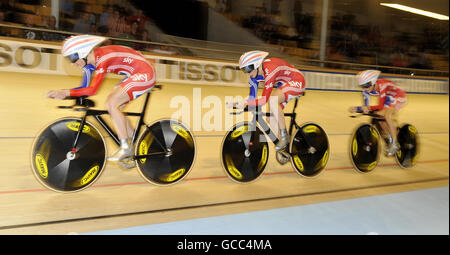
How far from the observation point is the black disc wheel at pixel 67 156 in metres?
2.50

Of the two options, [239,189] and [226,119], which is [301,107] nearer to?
[226,119]

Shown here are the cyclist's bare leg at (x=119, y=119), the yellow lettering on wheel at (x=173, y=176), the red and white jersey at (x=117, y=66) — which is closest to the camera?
the red and white jersey at (x=117, y=66)

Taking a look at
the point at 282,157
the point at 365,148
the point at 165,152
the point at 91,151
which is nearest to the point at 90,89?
the point at 91,151

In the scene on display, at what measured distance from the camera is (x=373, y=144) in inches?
155

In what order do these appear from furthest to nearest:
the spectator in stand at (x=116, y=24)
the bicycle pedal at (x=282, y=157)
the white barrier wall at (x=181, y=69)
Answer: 1. the spectator in stand at (x=116, y=24)
2. the white barrier wall at (x=181, y=69)
3. the bicycle pedal at (x=282, y=157)

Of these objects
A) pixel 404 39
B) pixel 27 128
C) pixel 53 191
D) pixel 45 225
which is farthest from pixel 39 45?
pixel 404 39

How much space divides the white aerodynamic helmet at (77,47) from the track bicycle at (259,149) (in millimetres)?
1111

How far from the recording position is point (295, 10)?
287 inches

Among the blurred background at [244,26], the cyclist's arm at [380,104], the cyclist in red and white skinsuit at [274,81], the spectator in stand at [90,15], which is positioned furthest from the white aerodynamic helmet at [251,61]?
the spectator in stand at [90,15]

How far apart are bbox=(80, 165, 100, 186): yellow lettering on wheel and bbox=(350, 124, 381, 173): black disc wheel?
231 cm

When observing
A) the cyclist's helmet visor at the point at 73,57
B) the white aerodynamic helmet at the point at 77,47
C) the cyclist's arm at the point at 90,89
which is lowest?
the cyclist's arm at the point at 90,89

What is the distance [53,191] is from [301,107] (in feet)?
16.7

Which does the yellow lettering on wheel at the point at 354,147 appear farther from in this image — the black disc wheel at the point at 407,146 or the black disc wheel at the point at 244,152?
the black disc wheel at the point at 244,152

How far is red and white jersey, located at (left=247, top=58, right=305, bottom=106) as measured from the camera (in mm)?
3080
